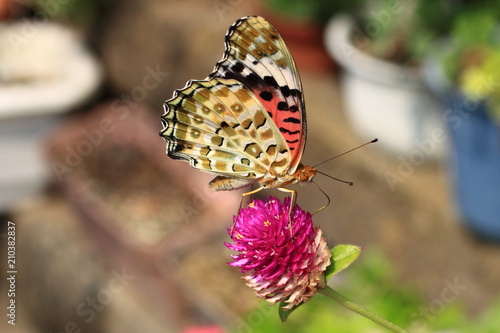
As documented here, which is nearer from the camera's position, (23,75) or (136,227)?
(136,227)

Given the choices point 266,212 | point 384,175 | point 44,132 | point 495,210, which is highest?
point 266,212

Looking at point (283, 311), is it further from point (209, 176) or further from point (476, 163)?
point (209, 176)

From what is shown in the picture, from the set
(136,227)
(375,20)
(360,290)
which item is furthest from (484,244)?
(136,227)

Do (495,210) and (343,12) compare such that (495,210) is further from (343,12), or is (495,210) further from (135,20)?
(135,20)

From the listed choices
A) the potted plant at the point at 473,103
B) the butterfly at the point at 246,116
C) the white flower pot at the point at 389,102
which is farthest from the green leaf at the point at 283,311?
the white flower pot at the point at 389,102

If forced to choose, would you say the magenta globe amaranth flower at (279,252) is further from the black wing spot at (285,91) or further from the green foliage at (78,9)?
the green foliage at (78,9)

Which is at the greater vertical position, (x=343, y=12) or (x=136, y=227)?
(x=343, y=12)

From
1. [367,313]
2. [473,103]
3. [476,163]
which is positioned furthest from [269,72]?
[476,163]
